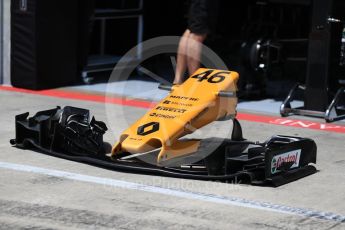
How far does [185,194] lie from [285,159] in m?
0.94

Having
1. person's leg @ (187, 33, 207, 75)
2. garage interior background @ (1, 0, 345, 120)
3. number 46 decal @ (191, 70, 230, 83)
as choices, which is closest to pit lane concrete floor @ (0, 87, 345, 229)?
number 46 decal @ (191, 70, 230, 83)

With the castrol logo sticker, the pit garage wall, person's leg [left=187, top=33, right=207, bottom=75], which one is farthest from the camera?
the pit garage wall

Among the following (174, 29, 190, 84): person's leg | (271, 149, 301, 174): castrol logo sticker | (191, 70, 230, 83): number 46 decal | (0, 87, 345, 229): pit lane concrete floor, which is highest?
(191, 70, 230, 83): number 46 decal

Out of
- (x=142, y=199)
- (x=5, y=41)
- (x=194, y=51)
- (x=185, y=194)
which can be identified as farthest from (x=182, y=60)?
(x=142, y=199)

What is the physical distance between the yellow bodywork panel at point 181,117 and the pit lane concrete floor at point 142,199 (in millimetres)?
280

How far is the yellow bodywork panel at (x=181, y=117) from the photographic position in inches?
262

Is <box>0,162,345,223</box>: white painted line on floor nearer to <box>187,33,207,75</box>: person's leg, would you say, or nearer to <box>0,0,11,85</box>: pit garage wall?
<box>187,33,207,75</box>: person's leg

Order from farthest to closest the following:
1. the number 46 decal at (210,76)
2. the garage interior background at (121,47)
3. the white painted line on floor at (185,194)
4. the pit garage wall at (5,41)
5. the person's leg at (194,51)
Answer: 1. the pit garage wall at (5,41)
2. the person's leg at (194,51)
3. the garage interior background at (121,47)
4. the number 46 decal at (210,76)
5. the white painted line on floor at (185,194)

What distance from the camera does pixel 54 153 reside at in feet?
23.2

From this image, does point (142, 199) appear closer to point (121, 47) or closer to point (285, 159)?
point (285, 159)

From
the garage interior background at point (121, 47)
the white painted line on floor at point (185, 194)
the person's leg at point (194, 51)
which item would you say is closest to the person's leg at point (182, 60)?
the person's leg at point (194, 51)

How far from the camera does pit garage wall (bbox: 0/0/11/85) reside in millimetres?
10820

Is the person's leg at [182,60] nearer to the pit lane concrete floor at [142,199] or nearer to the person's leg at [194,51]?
the person's leg at [194,51]

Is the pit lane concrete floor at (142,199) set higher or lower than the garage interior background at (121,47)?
lower
